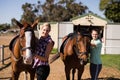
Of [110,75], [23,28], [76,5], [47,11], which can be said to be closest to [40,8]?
[47,11]

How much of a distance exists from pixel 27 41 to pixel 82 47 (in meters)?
1.98

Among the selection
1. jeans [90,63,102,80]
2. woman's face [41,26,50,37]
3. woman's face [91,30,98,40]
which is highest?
woman's face [41,26,50,37]

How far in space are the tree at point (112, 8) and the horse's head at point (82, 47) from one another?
3614 centimetres

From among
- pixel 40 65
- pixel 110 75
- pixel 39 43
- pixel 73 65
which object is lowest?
pixel 110 75

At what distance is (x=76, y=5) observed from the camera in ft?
245

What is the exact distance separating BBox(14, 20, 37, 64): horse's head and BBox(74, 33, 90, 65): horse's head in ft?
5.27

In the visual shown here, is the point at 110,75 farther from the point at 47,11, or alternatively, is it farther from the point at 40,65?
the point at 47,11

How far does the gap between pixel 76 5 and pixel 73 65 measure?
67249mm

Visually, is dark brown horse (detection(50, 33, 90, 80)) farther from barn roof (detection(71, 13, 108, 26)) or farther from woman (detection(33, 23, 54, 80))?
barn roof (detection(71, 13, 108, 26))

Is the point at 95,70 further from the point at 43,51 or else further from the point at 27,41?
the point at 27,41

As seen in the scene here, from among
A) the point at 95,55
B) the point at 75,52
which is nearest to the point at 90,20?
the point at 75,52

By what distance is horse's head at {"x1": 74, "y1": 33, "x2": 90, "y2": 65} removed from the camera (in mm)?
6960

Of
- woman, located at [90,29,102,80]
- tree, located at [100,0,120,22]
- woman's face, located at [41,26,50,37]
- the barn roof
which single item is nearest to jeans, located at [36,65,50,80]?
woman's face, located at [41,26,50,37]

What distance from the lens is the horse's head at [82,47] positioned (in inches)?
274
